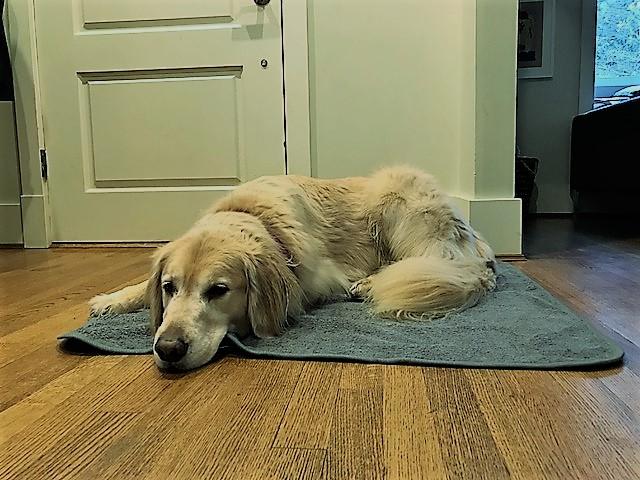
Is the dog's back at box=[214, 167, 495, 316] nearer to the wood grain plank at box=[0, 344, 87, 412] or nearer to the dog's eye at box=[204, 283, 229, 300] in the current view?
the dog's eye at box=[204, 283, 229, 300]

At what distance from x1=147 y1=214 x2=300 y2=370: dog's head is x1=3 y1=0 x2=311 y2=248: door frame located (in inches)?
56.3

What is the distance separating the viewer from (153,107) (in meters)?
2.93

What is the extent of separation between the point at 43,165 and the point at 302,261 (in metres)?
1.96

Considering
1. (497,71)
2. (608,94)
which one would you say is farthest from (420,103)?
(608,94)

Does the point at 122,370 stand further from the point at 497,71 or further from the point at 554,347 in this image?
the point at 497,71

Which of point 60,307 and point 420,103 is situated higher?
point 420,103

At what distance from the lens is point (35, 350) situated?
1.31 metres

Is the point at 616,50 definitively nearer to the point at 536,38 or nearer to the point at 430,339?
the point at 536,38

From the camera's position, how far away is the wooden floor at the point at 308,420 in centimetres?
76

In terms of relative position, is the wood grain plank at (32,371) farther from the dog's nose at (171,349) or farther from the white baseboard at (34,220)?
the white baseboard at (34,220)

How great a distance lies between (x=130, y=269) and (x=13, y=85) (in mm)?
1300

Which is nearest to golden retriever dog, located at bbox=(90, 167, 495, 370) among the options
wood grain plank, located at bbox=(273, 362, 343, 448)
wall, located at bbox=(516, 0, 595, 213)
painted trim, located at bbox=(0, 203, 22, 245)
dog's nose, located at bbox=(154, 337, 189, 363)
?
dog's nose, located at bbox=(154, 337, 189, 363)

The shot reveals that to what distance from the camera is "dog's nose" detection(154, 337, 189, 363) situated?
1.13m

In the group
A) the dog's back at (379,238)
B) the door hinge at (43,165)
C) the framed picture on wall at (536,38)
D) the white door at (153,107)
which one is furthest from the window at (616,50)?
the door hinge at (43,165)
